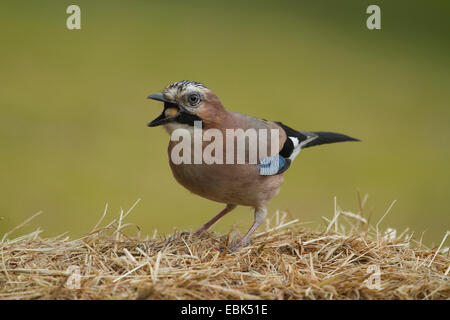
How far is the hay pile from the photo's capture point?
302cm

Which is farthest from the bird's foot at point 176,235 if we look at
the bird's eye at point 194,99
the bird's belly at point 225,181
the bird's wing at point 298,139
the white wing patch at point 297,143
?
the white wing patch at point 297,143

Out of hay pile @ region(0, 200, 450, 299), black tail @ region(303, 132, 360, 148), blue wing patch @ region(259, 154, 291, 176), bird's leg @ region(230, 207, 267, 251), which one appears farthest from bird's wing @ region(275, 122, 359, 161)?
hay pile @ region(0, 200, 450, 299)

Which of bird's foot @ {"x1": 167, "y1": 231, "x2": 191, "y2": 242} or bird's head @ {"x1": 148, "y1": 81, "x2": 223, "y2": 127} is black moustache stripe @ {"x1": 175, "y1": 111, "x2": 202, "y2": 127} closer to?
bird's head @ {"x1": 148, "y1": 81, "x2": 223, "y2": 127}

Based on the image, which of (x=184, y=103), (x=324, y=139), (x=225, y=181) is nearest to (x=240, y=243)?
(x=225, y=181)

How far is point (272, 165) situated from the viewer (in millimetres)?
4387

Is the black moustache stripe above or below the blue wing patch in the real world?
above

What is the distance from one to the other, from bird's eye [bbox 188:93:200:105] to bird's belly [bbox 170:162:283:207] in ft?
1.42

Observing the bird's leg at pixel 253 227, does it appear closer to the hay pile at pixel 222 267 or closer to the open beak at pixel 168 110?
the hay pile at pixel 222 267

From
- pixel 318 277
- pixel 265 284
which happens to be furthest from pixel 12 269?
pixel 318 277

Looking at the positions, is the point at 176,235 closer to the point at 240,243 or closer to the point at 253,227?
the point at 240,243

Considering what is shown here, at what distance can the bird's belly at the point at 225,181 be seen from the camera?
12.9 ft

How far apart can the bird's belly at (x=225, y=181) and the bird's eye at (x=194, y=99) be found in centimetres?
43

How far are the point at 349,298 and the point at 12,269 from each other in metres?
1.91
